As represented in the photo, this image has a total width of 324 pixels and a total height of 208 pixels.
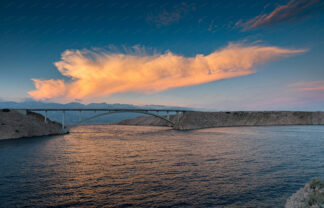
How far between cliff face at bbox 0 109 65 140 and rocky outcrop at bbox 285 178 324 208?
224 feet

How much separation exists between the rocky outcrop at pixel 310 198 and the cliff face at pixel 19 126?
68274 millimetres

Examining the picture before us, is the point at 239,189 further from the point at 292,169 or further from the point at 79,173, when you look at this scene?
the point at 79,173

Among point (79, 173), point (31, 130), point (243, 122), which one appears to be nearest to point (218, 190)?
point (79, 173)

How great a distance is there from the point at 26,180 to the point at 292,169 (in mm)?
27628

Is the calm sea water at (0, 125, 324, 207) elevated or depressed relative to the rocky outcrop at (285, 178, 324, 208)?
depressed

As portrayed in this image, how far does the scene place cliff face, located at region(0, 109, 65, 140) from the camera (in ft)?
182

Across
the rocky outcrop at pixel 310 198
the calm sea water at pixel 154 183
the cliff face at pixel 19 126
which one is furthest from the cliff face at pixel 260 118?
the rocky outcrop at pixel 310 198

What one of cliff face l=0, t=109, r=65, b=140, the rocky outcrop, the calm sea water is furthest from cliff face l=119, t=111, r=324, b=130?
the rocky outcrop

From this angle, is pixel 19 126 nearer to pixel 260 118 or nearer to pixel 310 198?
pixel 310 198

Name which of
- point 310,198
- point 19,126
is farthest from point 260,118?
point 19,126

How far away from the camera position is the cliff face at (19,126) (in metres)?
55.5

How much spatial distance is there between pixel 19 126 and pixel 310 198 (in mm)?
73984

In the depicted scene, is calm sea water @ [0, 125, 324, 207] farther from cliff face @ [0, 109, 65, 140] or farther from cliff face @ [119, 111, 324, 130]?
cliff face @ [119, 111, 324, 130]

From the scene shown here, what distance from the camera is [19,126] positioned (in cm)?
5972
